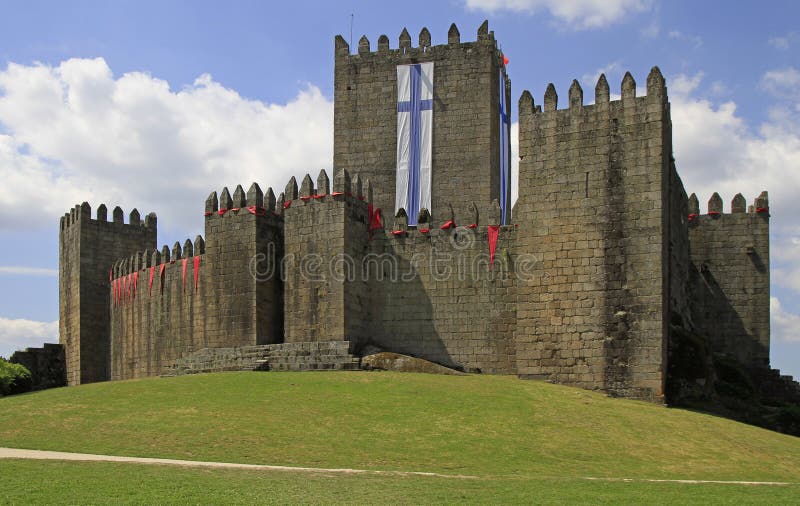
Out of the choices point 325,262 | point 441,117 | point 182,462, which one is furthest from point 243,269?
point 182,462

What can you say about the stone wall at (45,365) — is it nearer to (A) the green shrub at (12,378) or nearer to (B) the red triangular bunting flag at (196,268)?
(A) the green shrub at (12,378)

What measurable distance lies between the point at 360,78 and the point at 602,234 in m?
17.1

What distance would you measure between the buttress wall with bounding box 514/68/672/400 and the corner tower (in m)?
10.6

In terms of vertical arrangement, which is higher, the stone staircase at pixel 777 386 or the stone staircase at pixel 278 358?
the stone staircase at pixel 278 358

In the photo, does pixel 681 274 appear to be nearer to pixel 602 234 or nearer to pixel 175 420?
pixel 602 234

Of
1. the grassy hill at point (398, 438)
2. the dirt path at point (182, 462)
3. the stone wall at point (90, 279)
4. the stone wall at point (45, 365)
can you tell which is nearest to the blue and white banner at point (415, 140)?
the grassy hill at point (398, 438)

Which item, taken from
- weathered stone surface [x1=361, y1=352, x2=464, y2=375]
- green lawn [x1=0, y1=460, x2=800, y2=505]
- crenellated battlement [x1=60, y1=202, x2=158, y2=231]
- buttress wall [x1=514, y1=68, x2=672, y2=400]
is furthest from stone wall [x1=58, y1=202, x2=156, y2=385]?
green lawn [x1=0, y1=460, x2=800, y2=505]

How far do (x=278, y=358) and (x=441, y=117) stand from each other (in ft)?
47.0

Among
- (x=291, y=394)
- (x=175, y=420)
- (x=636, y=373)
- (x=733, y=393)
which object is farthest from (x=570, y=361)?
(x=175, y=420)

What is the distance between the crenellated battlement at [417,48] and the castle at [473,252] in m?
0.09

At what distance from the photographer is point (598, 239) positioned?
1073 inches

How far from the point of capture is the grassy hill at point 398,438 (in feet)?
51.3

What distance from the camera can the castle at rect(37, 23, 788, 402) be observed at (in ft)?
88.7

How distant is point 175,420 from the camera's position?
72.0ft
